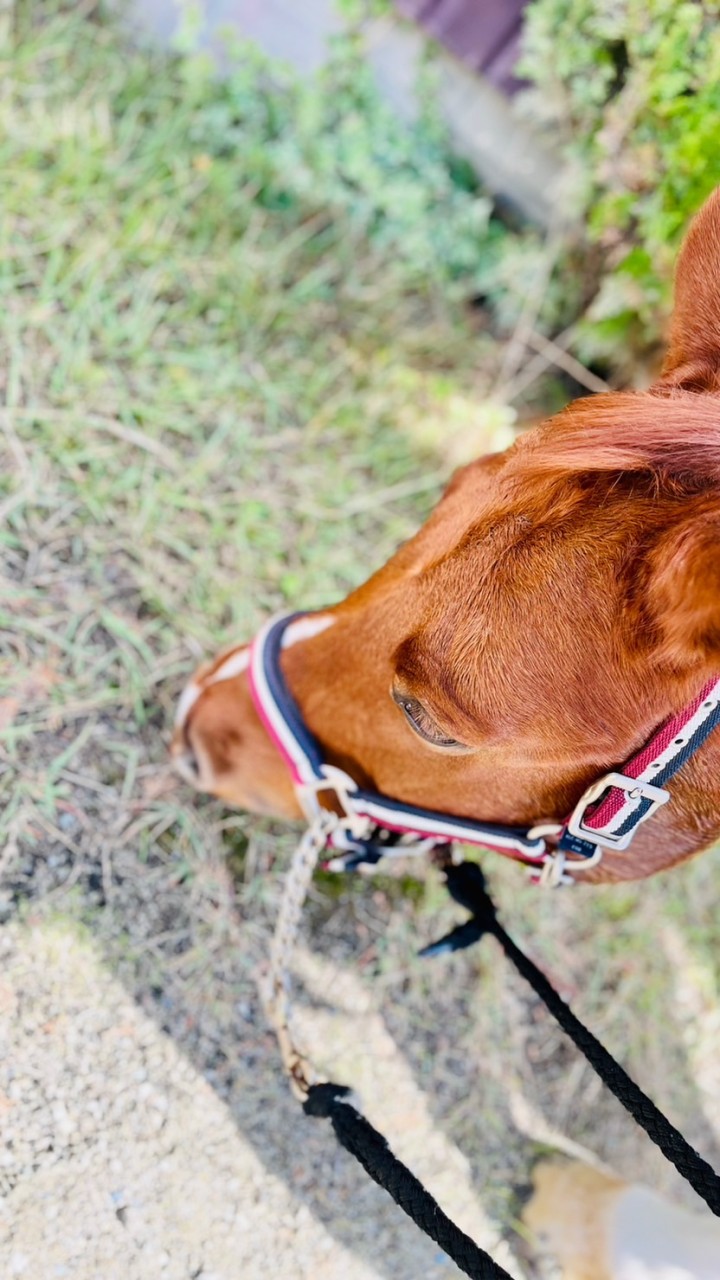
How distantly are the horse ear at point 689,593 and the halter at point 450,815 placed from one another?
0.13 meters

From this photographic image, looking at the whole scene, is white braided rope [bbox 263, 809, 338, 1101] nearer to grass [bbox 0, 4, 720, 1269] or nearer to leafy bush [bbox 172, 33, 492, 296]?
grass [bbox 0, 4, 720, 1269]

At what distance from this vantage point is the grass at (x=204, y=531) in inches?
101

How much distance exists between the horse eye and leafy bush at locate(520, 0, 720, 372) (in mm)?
2074

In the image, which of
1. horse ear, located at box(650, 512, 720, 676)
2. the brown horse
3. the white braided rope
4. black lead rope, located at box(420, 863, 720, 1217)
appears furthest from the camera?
the white braided rope

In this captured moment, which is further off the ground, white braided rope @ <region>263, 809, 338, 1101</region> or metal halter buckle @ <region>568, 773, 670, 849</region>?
metal halter buckle @ <region>568, 773, 670, 849</region>

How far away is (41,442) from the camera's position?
2803mm

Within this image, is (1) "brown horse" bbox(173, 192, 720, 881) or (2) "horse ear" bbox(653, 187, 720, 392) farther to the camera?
(2) "horse ear" bbox(653, 187, 720, 392)

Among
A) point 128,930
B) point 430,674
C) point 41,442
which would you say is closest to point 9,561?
point 41,442

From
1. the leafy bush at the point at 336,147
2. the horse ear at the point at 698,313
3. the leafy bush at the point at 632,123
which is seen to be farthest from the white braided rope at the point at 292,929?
the leafy bush at the point at 336,147

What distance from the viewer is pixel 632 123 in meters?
3.01

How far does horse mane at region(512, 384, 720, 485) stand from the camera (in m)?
1.43

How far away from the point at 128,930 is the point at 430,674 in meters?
1.42

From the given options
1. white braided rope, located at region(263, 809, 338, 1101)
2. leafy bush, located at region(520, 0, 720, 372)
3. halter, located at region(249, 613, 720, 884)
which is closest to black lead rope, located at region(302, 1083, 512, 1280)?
white braided rope, located at region(263, 809, 338, 1101)

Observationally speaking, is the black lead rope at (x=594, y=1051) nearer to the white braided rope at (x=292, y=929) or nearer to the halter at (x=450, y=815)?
the halter at (x=450, y=815)
